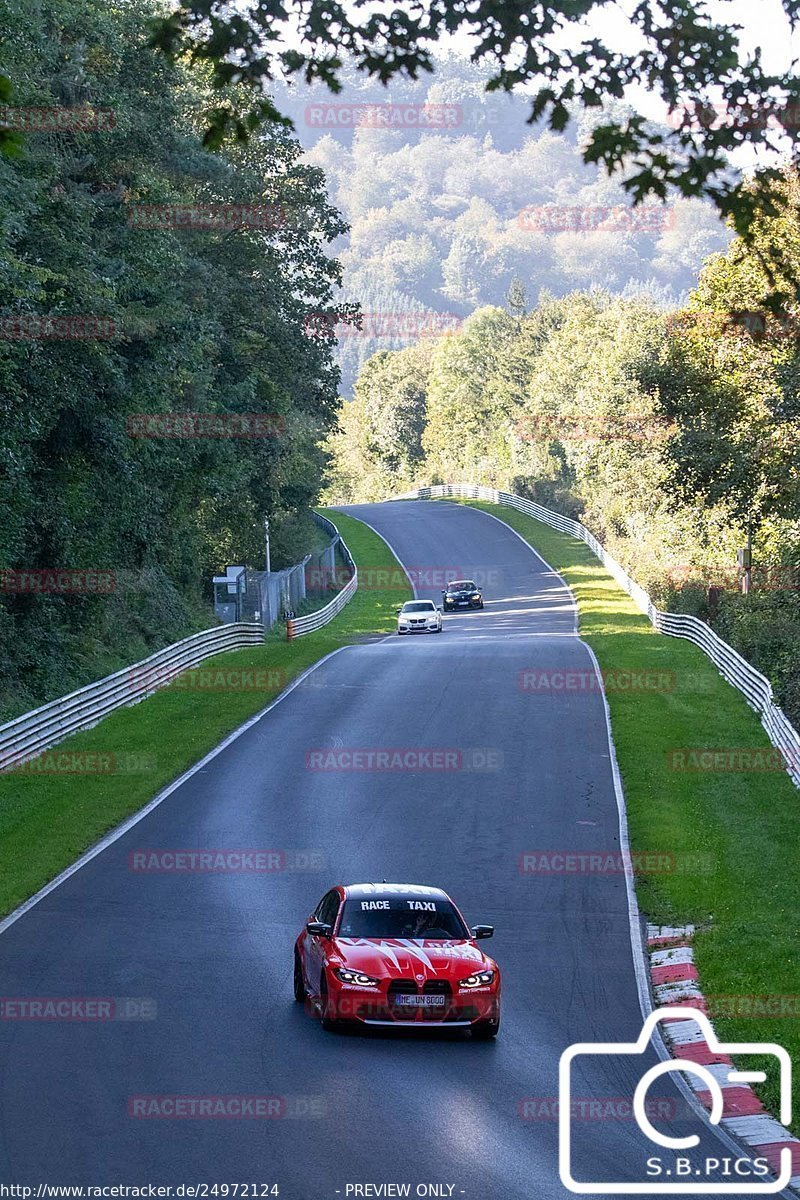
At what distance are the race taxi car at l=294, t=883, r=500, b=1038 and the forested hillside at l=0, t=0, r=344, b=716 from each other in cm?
1410

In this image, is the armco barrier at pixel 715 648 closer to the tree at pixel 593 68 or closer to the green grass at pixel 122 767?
the green grass at pixel 122 767

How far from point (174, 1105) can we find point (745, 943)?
810cm

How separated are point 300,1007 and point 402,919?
130 cm

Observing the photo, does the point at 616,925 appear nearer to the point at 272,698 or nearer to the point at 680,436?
the point at 272,698

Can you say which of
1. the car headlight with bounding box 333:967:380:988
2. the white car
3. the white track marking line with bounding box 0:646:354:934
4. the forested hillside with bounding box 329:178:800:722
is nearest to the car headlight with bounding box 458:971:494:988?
the car headlight with bounding box 333:967:380:988

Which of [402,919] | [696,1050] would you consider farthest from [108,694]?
[696,1050]

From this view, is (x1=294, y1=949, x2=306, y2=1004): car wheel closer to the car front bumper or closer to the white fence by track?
the car front bumper

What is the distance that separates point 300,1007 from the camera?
46.7 feet

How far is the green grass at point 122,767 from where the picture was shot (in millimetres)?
22031

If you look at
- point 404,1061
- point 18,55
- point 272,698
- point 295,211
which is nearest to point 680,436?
point 272,698

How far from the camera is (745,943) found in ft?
55.1

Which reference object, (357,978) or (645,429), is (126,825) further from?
(645,429)

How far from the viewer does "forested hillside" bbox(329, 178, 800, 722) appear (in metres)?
41.6

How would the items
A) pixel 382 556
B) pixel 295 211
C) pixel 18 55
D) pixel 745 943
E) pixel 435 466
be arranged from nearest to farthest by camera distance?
pixel 745 943 → pixel 18 55 → pixel 295 211 → pixel 382 556 → pixel 435 466
